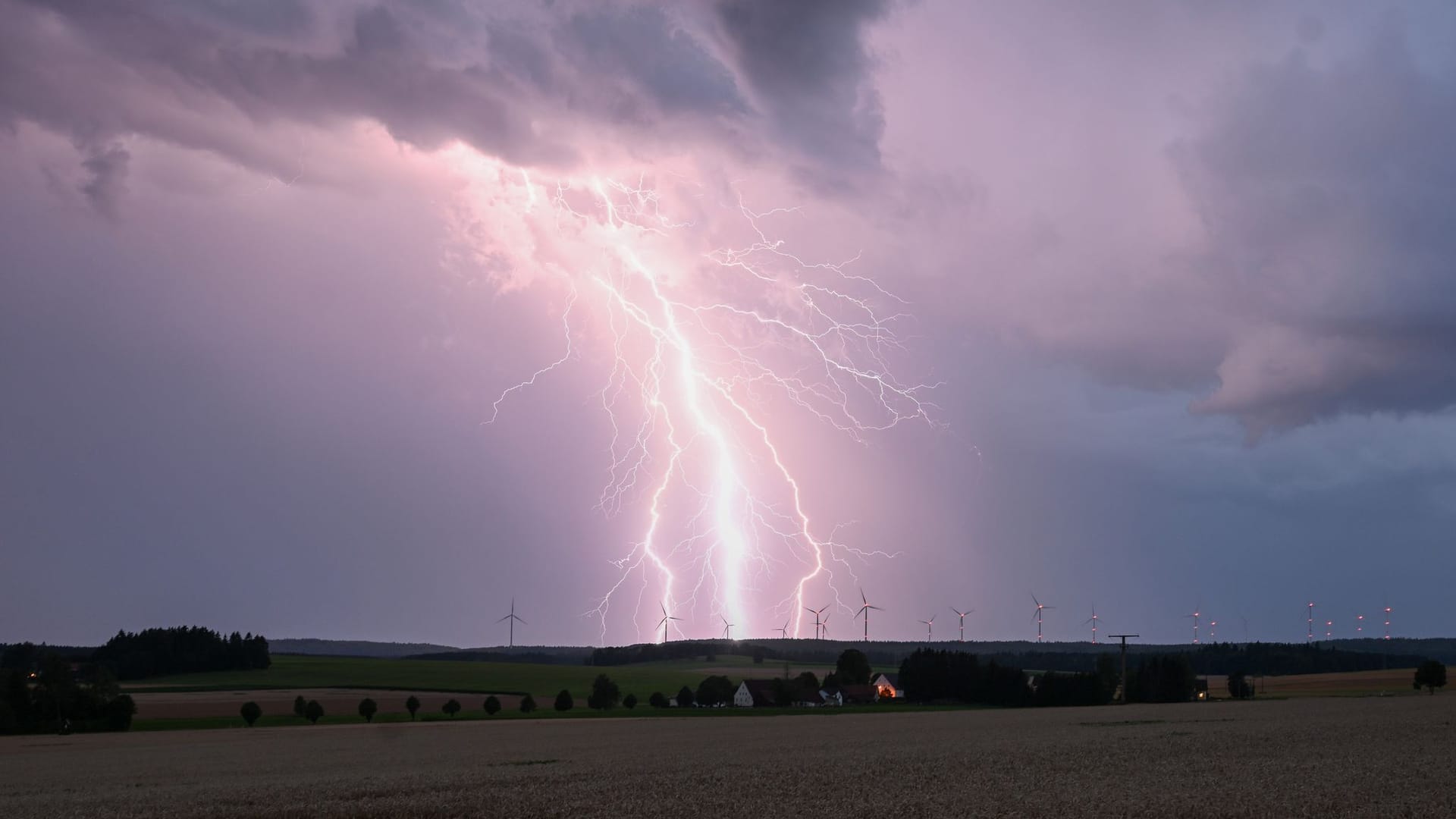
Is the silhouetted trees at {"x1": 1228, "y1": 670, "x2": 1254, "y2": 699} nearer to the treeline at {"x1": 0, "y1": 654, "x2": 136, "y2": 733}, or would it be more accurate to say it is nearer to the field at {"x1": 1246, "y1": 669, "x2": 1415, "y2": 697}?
the field at {"x1": 1246, "y1": 669, "x2": 1415, "y2": 697}

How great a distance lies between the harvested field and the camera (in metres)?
22.7

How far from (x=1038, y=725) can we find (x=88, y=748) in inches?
1807

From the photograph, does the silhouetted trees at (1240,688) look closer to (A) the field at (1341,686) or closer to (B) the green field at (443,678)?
(A) the field at (1341,686)

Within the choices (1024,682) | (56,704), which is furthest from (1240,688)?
(56,704)

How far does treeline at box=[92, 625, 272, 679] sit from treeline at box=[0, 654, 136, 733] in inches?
2876

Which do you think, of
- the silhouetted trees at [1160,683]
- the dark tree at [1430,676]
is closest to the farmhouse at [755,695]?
the silhouetted trees at [1160,683]

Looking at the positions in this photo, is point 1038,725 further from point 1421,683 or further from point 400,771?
point 1421,683

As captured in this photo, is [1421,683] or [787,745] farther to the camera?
[1421,683]

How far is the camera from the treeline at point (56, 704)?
232ft

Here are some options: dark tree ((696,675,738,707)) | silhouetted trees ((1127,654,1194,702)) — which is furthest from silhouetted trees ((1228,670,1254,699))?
dark tree ((696,675,738,707))

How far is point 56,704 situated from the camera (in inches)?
2813

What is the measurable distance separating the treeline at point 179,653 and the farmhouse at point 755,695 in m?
73.6

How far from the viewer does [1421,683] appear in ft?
326

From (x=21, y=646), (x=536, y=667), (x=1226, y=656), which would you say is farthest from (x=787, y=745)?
(x=1226, y=656)
